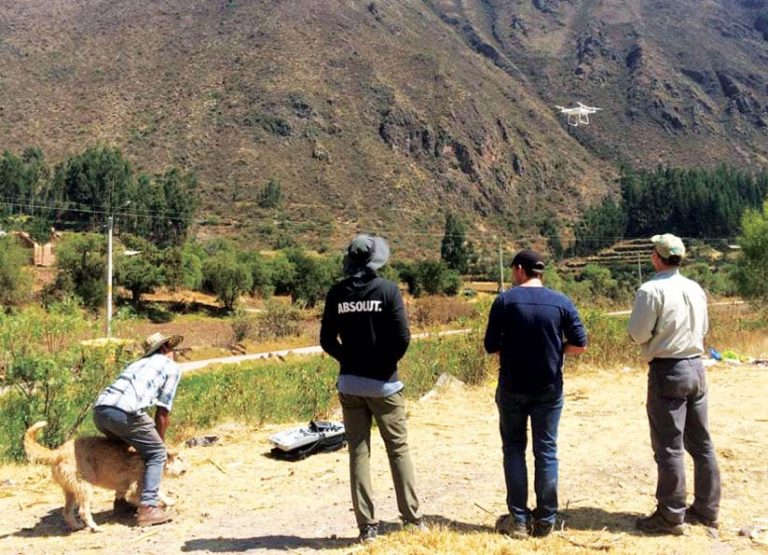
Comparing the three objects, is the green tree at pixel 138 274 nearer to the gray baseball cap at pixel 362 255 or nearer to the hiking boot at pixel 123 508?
the hiking boot at pixel 123 508

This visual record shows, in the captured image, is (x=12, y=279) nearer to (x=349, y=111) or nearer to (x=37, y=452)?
(x=37, y=452)

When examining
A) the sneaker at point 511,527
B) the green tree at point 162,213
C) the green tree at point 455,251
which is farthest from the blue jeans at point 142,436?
the green tree at point 455,251

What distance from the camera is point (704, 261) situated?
6222 cm

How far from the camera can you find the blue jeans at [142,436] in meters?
4.52

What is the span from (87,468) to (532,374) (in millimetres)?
3142

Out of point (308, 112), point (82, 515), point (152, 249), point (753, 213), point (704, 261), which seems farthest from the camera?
point (308, 112)

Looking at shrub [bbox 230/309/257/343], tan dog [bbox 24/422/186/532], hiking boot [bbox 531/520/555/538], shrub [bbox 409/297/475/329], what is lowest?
shrub [bbox 230/309/257/343]

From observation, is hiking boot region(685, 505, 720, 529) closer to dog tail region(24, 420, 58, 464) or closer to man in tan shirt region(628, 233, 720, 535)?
man in tan shirt region(628, 233, 720, 535)

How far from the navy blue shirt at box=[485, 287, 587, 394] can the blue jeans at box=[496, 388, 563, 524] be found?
0.09 meters

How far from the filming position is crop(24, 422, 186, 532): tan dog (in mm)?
4582

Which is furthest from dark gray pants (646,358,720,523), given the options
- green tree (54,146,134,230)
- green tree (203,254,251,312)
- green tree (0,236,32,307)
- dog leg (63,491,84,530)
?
green tree (54,146,134,230)

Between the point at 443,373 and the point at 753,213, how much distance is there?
21.6m

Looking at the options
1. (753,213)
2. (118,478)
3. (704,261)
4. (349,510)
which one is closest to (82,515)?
(118,478)

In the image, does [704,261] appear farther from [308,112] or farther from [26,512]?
[26,512]
